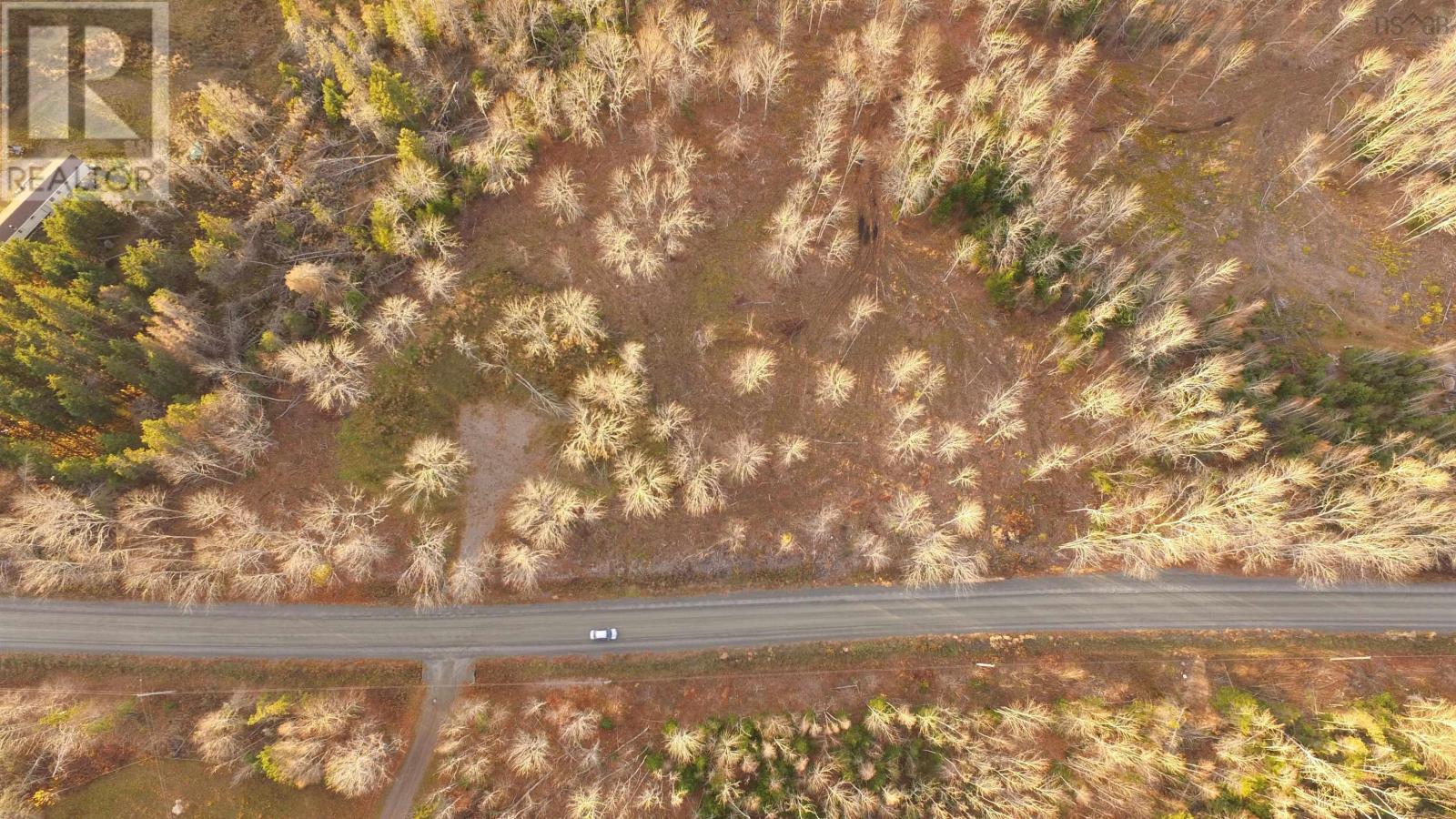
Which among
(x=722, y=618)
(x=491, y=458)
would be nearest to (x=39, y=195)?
(x=491, y=458)

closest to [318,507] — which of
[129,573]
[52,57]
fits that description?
[129,573]

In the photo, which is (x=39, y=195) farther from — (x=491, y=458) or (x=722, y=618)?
(x=722, y=618)

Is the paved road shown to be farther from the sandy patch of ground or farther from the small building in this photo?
the small building

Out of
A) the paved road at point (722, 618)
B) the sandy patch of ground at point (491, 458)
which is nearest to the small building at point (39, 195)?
the paved road at point (722, 618)

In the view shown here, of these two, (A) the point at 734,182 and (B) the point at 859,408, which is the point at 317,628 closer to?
(B) the point at 859,408

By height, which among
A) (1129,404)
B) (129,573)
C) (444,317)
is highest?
(444,317)
